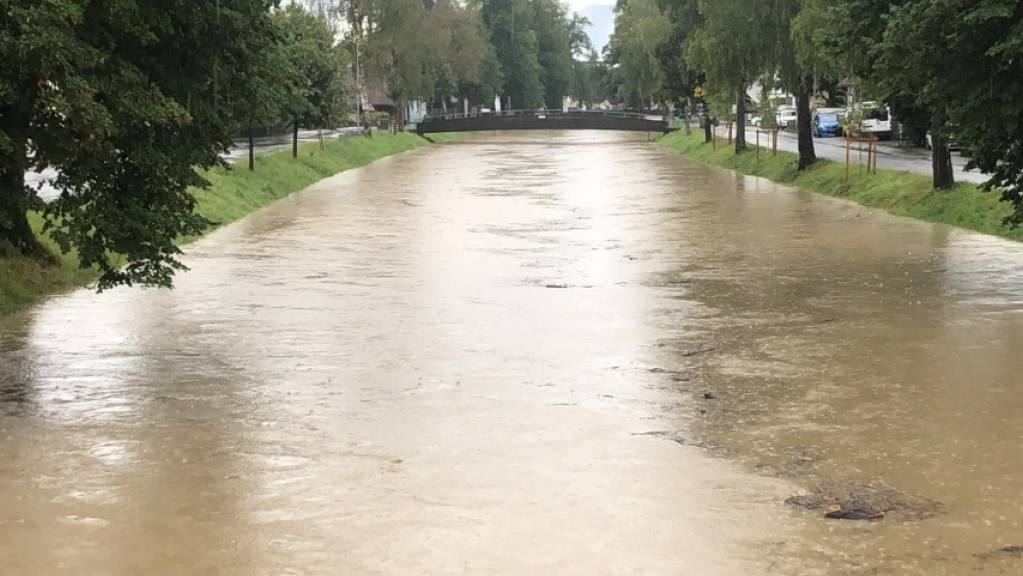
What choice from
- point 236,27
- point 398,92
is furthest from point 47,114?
point 398,92

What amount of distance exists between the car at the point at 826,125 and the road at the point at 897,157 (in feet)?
6.86

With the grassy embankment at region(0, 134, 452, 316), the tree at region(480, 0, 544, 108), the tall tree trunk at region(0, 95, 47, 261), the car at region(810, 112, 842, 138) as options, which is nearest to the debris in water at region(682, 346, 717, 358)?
the grassy embankment at region(0, 134, 452, 316)

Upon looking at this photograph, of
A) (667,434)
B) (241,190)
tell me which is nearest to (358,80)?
(241,190)

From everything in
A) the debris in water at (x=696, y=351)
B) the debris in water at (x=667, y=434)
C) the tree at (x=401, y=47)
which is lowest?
the debris in water at (x=667, y=434)

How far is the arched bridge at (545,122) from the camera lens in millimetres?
96744

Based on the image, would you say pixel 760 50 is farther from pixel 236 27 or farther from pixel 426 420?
pixel 426 420

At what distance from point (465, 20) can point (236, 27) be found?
87.2 meters

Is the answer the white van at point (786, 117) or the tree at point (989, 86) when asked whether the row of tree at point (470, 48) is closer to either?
the white van at point (786, 117)

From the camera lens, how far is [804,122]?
36.8m

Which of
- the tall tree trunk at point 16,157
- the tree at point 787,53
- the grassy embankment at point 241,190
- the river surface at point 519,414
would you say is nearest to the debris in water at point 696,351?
the river surface at point 519,414

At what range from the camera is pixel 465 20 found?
97750mm

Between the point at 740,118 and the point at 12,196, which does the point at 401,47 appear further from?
the point at 12,196

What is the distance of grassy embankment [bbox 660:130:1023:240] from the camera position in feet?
77.5

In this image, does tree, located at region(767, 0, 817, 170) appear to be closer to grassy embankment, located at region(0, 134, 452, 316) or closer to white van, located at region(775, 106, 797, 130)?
grassy embankment, located at region(0, 134, 452, 316)
